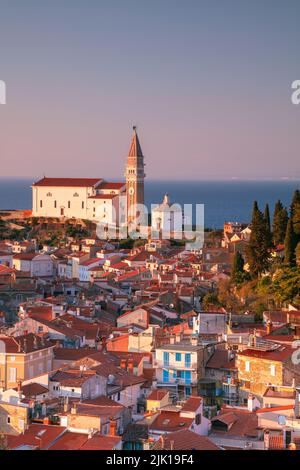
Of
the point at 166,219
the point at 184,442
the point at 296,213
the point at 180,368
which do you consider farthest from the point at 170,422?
the point at 166,219

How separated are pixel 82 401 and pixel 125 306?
51.4 ft

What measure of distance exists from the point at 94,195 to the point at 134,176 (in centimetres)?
355

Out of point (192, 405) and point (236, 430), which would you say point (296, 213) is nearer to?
point (192, 405)

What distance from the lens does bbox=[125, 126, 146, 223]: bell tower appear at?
64.9 m

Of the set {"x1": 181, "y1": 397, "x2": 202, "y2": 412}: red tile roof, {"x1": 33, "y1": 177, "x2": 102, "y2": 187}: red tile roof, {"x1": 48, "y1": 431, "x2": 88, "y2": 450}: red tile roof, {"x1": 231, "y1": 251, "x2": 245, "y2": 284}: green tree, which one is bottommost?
{"x1": 48, "y1": 431, "x2": 88, "y2": 450}: red tile roof

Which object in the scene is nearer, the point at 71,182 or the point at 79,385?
A: the point at 79,385

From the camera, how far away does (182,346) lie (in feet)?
65.1

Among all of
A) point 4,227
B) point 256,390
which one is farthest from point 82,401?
point 4,227

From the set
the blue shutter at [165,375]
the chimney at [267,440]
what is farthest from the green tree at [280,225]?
the chimney at [267,440]

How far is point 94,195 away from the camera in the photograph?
6656 cm

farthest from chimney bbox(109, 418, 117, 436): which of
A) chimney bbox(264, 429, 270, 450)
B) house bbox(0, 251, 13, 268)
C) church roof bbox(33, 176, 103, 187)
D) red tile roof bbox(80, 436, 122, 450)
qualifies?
church roof bbox(33, 176, 103, 187)

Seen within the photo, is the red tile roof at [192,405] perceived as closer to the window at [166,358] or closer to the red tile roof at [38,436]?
the red tile roof at [38,436]

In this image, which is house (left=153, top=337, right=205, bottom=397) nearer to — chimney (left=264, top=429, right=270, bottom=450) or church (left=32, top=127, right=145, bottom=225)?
chimney (left=264, top=429, right=270, bottom=450)

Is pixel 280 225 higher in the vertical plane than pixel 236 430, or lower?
higher
